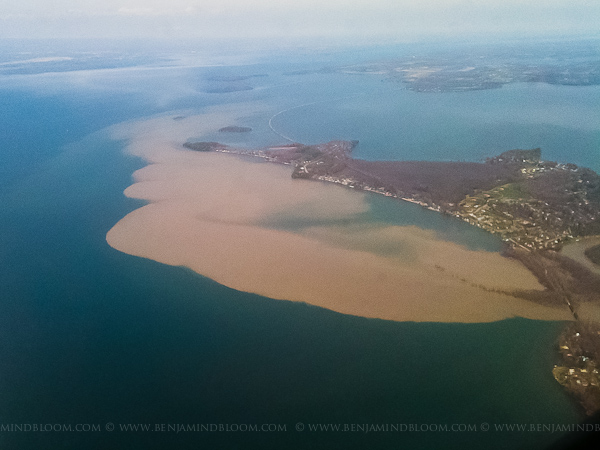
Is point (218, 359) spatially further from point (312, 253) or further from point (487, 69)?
point (487, 69)

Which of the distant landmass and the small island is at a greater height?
the distant landmass

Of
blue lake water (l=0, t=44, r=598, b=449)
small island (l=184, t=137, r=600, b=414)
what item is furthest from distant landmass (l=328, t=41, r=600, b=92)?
blue lake water (l=0, t=44, r=598, b=449)

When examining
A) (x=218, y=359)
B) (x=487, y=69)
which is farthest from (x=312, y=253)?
(x=487, y=69)

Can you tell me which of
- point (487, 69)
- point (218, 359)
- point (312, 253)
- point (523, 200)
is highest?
point (487, 69)

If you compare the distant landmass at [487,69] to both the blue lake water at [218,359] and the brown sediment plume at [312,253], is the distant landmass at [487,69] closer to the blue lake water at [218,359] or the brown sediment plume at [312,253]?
the brown sediment plume at [312,253]

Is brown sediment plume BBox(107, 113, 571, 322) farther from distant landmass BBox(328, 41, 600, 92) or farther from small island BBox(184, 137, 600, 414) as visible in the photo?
distant landmass BBox(328, 41, 600, 92)

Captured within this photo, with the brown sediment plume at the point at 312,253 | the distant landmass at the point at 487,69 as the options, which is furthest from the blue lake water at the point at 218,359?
the distant landmass at the point at 487,69
